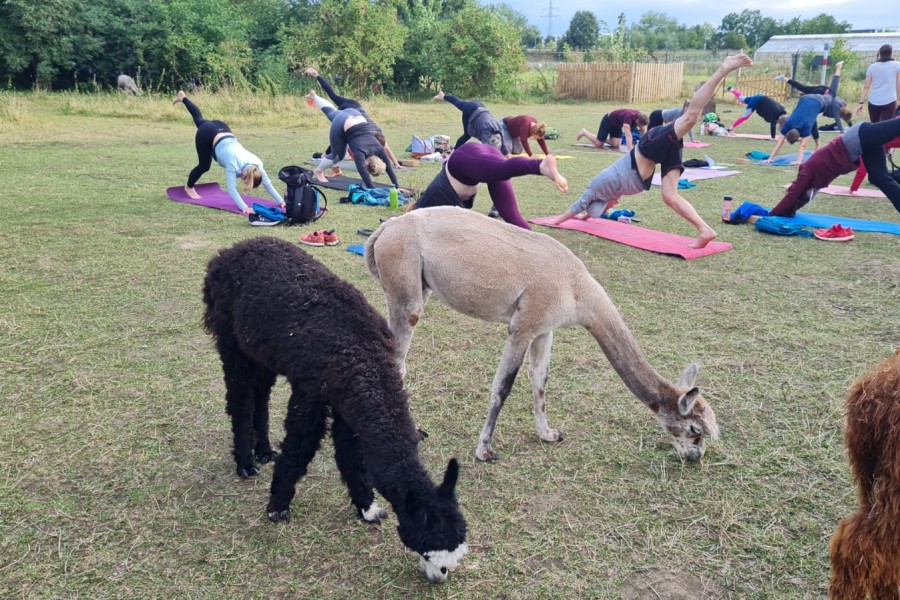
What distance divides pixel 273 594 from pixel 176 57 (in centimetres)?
3539

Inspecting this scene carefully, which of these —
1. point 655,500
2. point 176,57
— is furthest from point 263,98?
point 655,500

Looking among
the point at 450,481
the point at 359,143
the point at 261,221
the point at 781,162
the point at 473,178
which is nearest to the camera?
the point at 450,481

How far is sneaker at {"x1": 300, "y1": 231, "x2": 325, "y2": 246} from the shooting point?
29.6ft

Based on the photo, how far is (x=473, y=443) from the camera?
4.47m

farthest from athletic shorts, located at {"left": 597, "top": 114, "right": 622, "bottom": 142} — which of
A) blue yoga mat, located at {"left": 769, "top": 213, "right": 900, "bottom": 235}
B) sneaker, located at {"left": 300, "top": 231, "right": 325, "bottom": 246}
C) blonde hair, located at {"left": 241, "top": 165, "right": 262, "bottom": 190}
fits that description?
sneaker, located at {"left": 300, "top": 231, "right": 325, "bottom": 246}

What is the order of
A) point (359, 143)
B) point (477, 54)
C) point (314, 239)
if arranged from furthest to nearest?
point (477, 54), point (359, 143), point (314, 239)

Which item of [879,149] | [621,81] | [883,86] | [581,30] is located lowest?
[879,149]

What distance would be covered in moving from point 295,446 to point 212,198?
31.2ft

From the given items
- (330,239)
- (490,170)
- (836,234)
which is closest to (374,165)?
(330,239)

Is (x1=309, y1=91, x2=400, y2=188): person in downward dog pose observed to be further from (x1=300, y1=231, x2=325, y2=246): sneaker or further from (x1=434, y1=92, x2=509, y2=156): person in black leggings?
(x1=300, y1=231, x2=325, y2=246): sneaker

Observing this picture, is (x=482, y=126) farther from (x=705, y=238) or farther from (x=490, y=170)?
(x=490, y=170)

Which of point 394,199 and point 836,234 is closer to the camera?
point 836,234

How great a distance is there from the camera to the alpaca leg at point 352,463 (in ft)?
11.5

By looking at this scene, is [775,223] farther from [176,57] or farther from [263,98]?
[176,57]
